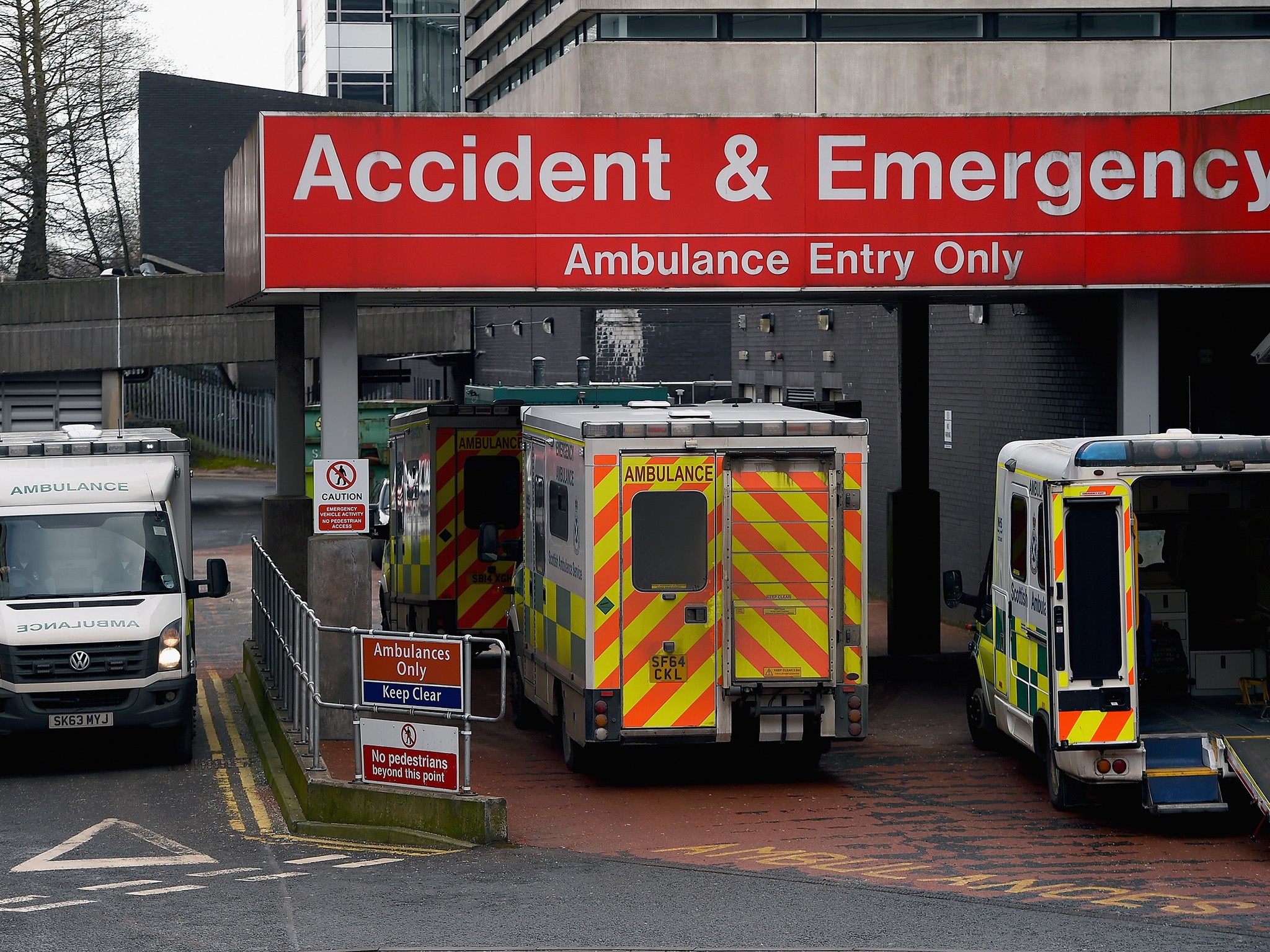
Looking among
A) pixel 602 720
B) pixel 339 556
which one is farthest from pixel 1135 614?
pixel 339 556

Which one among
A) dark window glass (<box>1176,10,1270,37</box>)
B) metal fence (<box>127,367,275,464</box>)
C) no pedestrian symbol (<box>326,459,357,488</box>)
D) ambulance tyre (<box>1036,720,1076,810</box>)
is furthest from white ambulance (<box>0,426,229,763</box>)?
metal fence (<box>127,367,275,464</box>)

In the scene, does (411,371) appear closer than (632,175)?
No

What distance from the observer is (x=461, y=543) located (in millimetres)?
18766

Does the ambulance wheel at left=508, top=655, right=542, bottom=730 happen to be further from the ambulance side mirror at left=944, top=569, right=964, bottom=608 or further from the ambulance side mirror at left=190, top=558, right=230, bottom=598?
the ambulance side mirror at left=944, top=569, right=964, bottom=608

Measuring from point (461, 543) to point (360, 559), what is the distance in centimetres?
387

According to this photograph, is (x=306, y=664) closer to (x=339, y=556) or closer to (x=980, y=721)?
(x=339, y=556)

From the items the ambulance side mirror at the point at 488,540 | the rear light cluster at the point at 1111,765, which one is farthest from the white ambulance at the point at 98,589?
the rear light cluster at the point at 1111,765

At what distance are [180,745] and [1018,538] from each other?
294 inches

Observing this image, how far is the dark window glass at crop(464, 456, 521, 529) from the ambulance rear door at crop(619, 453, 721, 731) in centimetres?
572

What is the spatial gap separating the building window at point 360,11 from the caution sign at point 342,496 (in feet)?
243

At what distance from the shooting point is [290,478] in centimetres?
2095

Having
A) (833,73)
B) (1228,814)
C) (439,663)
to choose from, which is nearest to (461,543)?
(439,663)

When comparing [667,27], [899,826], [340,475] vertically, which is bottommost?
[899,826]

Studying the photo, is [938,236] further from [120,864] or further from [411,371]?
[411,371]
